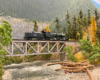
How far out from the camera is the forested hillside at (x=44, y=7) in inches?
4414

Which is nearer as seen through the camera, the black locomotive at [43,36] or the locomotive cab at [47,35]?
the black locomotive at [43,36]

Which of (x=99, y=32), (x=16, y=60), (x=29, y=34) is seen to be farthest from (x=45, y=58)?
(x=99, y=32)

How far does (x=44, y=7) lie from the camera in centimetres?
13238

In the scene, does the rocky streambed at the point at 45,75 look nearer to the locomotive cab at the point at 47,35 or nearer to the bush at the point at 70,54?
the bush at the point at 70,54

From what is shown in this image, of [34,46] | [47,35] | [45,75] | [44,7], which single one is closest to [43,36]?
[47,35]

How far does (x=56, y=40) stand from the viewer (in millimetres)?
21641

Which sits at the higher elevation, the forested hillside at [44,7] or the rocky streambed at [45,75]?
the forested hillside at [44,7]

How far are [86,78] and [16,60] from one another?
20.6 m

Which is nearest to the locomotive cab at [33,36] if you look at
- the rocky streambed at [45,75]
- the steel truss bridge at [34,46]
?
the steel truss bridge at [34,46]

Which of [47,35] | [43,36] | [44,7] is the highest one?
[44,7]

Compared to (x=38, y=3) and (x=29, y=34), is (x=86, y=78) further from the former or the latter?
(x=38, y=3)

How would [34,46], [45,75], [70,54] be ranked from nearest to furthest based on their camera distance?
[45,75] < [70,54] < [34,46]

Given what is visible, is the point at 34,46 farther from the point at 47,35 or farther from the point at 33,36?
the point at 47,35

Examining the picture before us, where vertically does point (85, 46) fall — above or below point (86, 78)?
above
